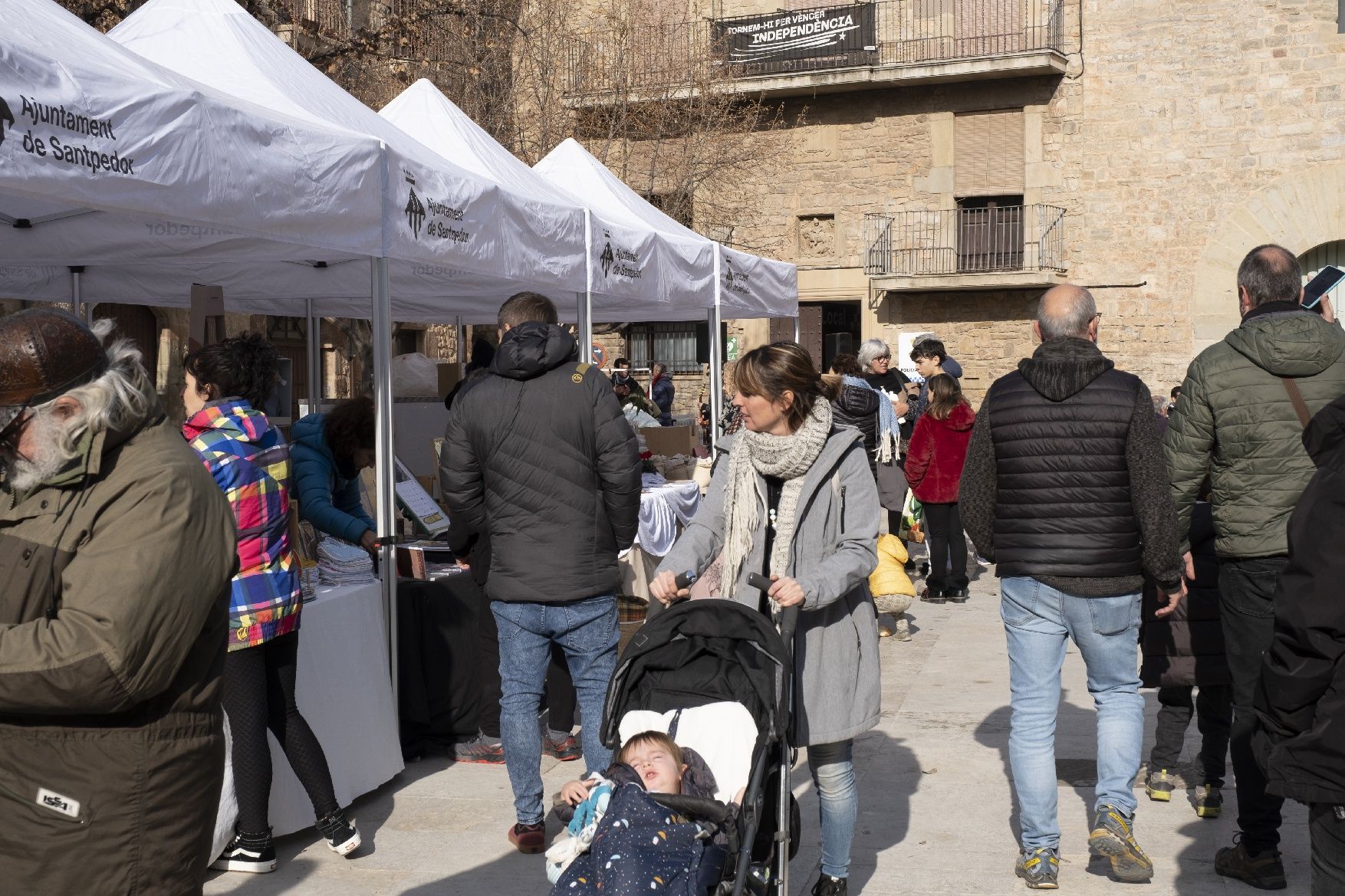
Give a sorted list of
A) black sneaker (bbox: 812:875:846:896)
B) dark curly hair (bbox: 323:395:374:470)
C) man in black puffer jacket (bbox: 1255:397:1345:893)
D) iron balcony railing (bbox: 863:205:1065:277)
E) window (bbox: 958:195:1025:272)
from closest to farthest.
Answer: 1. man in black puffer jacket (bbox: 1255:397:1345:893)
2. black sneaker (bbox: 812:875:846:896)
3. dark curly hair (bbox: 323:395:374:470)
4. iron balcony railing (bbox: 863:205:1065:277)
5. window (bbox: 958:195:1025:272)

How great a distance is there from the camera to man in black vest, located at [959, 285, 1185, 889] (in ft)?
13.7

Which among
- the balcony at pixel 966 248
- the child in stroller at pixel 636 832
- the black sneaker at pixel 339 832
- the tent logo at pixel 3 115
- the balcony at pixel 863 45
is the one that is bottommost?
the black sneaker at pixel 339 832

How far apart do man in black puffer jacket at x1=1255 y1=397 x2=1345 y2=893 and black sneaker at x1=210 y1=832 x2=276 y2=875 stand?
3241mm

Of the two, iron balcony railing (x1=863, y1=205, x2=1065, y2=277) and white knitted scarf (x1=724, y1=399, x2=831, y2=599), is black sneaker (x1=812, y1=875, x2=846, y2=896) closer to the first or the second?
white knitted scarf (x1=724, y1=399, x2=831, y2=599)

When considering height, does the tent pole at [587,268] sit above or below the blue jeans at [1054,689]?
above

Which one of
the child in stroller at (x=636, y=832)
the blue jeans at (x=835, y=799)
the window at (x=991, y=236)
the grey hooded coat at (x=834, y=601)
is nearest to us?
the child in stroller at (x=636, y=832)

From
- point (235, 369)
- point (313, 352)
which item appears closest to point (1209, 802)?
point (235, 369)

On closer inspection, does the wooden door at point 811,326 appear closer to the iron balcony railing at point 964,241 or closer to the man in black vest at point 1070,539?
the iron balcony railing at point 964,241

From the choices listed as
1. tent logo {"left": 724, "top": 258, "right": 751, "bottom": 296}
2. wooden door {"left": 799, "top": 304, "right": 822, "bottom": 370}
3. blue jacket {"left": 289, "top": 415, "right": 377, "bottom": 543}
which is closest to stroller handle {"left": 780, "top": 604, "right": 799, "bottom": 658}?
blue jacket {"left": 289, "top": 415, "right": 377, "bottom": 543}

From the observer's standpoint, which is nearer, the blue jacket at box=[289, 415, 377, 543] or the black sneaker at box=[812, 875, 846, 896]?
the black sneaker at box=[812, 875, 846, 896]

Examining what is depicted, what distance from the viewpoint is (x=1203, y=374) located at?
4375mm

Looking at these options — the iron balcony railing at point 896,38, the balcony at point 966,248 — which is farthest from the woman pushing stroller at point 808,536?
the balcony at point 966,248

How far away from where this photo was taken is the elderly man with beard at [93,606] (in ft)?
7.16

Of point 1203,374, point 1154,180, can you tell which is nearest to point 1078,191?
point 1154,180
